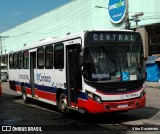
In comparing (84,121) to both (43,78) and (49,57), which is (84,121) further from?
(43,78)

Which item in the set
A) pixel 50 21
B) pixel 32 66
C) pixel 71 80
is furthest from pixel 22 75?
pixel 50 21

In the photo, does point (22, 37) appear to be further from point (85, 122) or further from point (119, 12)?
point (85, 122)

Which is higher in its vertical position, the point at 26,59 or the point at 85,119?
the point at 26,59

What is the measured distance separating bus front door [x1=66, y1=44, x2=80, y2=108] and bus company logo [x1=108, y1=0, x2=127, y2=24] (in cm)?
3136

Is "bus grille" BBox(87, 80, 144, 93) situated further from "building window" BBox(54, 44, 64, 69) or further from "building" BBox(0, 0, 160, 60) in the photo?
"building" BBox(0, 0, 160, 60)

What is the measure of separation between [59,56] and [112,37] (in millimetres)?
2592

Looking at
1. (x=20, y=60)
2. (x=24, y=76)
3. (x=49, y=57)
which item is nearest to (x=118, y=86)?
(x=49, y=57)

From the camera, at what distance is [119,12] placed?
1773 inches

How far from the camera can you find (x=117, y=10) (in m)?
45.3

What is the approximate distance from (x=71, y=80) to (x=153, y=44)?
33885mm

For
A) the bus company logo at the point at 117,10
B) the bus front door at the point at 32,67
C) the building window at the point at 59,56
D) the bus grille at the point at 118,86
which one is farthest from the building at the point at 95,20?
the bus grille at the point at 118,86

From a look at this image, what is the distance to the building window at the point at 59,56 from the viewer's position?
13508mm

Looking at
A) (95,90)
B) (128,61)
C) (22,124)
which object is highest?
(128,61)

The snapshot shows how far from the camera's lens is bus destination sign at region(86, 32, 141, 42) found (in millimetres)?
11688
